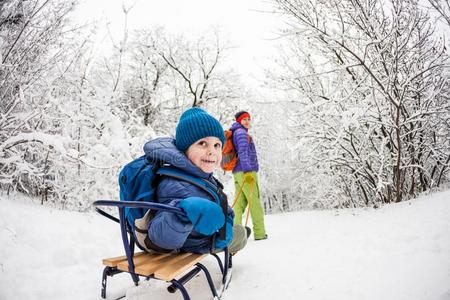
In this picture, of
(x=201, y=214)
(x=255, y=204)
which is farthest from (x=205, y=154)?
(x=255, y=204)

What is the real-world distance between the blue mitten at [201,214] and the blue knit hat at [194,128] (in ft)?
2.26

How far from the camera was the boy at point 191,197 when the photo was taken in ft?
5.08

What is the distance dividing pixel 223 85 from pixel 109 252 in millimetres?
11129

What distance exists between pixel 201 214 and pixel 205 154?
2.20ft

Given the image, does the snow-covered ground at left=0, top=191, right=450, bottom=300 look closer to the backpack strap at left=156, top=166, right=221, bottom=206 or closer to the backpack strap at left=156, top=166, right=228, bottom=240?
the backpack strap at left=156, top=166, right=228, bottom=240

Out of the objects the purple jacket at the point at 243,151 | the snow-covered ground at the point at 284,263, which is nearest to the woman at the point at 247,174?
the purple jacket at the point at 243,151

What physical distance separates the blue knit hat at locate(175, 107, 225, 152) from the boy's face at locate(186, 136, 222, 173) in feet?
0.14

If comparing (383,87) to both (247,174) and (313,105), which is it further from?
(247,174)

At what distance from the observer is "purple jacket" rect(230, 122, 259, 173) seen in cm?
394

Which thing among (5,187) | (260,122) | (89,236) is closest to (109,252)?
(89,236)

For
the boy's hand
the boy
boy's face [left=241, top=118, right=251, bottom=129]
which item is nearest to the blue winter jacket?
the boy

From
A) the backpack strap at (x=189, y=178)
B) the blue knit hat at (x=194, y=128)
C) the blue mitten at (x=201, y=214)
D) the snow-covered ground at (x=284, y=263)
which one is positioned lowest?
the snow-covered ground at (x=284, y=263)

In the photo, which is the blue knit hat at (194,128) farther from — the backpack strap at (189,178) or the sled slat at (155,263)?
the sled slat at (155,263)

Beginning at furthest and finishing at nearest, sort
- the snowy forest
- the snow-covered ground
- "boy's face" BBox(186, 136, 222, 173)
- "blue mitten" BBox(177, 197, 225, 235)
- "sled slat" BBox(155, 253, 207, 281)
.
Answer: the snowy forest, "boy's face" BBox(186, 136, 222, 173), the snow-covered ground, "blue mitten" BBox(177, 197, 225, 235), "sled slat" BBox(155, 253, 207, 281)
